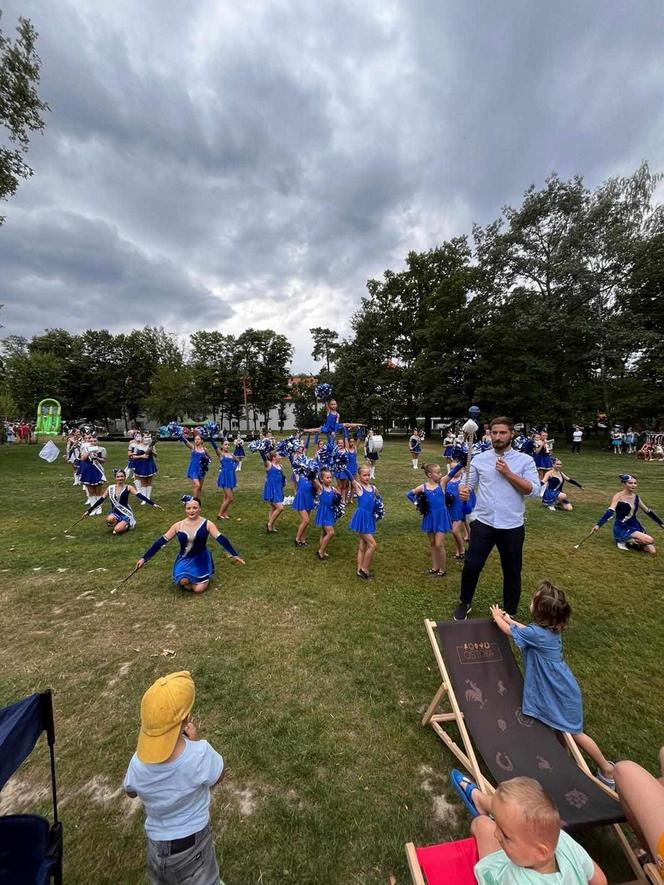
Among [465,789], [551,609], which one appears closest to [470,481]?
[551,609]

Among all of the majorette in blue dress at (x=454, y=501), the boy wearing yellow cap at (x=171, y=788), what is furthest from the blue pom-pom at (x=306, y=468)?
the boy wearing yellow cap at (x=171, y=788)

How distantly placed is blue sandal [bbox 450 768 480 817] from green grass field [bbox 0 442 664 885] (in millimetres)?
144

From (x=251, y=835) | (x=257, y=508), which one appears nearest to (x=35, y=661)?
(x=251, y=835)

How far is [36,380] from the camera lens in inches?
1884

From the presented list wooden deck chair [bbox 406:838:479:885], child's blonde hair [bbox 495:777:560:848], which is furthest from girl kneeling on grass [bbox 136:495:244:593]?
child's blonde hair [bbox 495:777:560:848]

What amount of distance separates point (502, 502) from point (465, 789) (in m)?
2.85

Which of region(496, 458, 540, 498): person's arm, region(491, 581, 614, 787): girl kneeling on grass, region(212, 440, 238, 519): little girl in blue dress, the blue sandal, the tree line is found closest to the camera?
the blue sandal

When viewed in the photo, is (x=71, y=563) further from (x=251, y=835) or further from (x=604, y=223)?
(x=604, y=223)

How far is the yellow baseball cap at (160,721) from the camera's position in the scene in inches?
79.2

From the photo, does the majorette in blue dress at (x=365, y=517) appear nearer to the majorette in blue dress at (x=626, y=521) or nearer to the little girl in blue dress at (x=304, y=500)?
the little girl in blue dress at (x=304, y=500)

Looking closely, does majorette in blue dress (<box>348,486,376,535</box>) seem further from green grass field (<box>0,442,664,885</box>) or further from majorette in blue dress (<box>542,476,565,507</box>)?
majorette in blue dress (<box>542,476,565,507</box>)

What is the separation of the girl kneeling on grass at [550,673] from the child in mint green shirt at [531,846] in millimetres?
1434

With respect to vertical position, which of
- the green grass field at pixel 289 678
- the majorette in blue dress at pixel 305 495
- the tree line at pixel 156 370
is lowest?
the green grass field at pixel 289 678

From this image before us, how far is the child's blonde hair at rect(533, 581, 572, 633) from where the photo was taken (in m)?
3.19
